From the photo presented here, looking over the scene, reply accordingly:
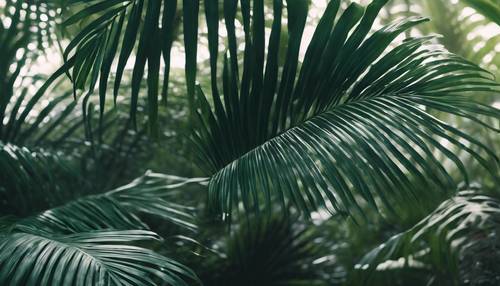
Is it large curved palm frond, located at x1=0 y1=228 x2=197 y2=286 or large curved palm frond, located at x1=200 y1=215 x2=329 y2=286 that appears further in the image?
large curved palm frond, located at x1=200 y1=215 x2=329 y2=286

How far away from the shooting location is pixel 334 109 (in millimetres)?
1070

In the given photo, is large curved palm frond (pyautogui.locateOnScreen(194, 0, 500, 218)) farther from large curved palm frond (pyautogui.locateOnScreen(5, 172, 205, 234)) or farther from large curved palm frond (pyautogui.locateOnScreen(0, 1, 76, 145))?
large curved palm frond (pyautogui.locateOnScreen(0, 1, 76, 145))

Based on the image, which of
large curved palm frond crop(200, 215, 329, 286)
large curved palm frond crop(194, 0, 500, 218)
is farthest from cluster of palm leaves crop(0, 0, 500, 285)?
large curved palm frond crop(200, 215, 329, 286)

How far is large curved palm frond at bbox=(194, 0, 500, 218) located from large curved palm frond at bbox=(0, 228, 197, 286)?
0.15 m

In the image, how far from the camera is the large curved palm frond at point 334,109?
971mm

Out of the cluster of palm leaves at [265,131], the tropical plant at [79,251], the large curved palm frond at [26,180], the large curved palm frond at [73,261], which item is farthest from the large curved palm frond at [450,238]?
the large curved palm frond at [26,180]

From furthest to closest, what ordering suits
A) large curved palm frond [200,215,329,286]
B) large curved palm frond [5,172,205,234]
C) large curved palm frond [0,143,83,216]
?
1. large curved palm frond [200,215,329,286]
2. large curved palm frond [0,143,83,216]
3. large curved palm frond [5,172,205,234]

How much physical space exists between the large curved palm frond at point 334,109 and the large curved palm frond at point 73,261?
15 centimetres

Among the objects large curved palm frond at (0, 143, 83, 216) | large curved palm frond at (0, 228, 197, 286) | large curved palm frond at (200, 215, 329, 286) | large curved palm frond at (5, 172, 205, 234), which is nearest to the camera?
large curved palm frond at (0, 228, 197, 286)

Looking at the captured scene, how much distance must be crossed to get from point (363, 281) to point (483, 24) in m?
0.87

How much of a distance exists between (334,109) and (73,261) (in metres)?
0.45

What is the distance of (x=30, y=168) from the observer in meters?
1.47

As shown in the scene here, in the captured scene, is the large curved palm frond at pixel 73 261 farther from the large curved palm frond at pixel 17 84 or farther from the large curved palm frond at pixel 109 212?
the large curved palm frond at pixel 17 84

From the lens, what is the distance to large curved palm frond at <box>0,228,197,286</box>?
0.90 m
